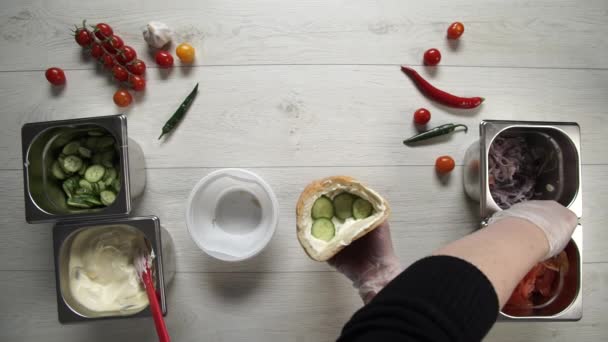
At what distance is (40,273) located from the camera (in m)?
1.22

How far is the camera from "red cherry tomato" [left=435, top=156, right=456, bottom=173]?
118 cm

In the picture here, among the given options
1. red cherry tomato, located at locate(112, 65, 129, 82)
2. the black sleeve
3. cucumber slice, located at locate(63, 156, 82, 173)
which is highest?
red cherry tomato, located at locate(112, 65, 129, 82)

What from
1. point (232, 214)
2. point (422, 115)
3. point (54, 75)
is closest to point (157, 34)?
point (54, 75)

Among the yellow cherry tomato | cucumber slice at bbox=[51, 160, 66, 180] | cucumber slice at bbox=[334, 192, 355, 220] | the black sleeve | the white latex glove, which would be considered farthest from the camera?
the yellow cherry tomato

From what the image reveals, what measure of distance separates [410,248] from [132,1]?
1172 millimetres

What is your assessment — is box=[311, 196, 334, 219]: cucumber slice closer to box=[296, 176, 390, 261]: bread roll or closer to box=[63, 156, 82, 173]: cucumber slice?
box=[296, 176, 390, 261]: bread roll

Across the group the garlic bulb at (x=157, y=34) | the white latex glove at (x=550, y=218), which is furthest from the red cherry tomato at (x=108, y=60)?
the white latex glove at (x=550, y=218)

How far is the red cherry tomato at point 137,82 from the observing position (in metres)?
1.17

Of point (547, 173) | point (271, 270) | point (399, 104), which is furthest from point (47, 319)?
point (547, 173)

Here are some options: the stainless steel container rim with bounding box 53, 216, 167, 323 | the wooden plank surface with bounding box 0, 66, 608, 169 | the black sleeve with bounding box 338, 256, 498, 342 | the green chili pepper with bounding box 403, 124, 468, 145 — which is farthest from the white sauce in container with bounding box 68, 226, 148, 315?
the green chili pepper with bounding box 403, 124, 468, 145

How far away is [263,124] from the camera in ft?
3.96

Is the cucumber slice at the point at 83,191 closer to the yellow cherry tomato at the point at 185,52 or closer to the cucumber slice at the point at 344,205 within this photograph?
the yellow cherry tomato at the point at 185,52

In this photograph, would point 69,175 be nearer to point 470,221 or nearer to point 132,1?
point 132,1

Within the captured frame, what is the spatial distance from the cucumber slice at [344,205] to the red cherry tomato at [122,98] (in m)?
0.72
